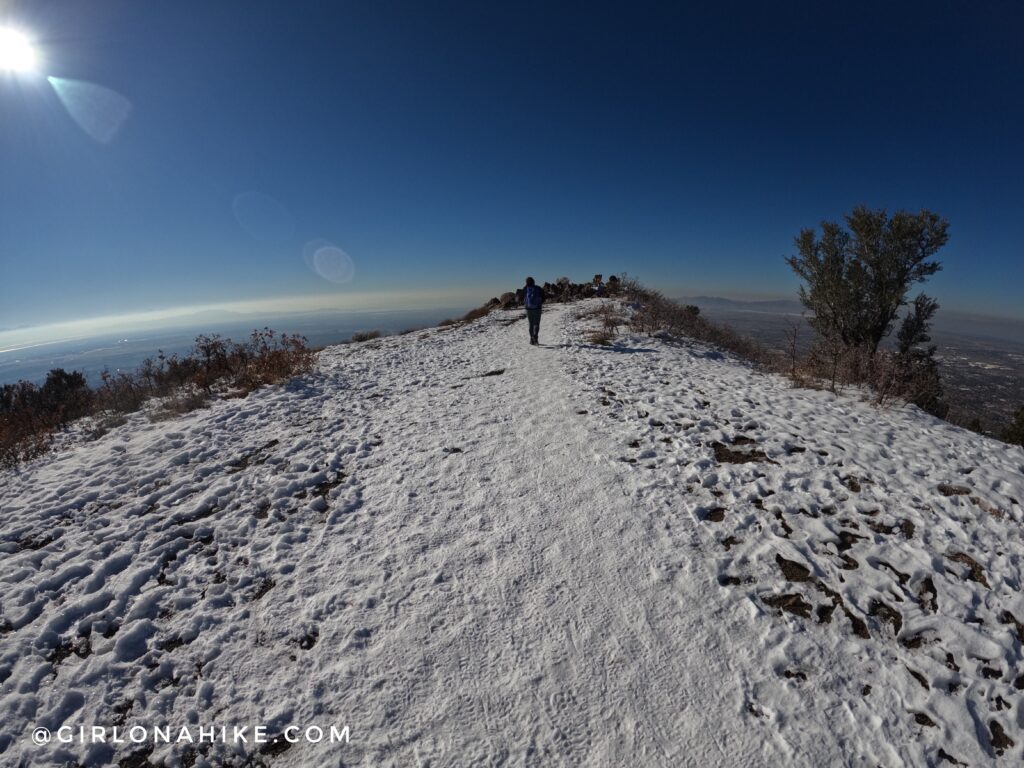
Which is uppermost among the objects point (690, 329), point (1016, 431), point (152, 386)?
point (690, 329)

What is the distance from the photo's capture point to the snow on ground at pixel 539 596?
298 centimetres

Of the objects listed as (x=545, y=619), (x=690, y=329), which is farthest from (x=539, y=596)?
(x=690, y=329)

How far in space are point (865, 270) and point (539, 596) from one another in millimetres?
25521

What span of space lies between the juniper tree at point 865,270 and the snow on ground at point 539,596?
16897 mm

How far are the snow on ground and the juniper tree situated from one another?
55.4 ft

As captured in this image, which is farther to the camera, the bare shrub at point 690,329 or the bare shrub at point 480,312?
the bare shrub at point 480,312

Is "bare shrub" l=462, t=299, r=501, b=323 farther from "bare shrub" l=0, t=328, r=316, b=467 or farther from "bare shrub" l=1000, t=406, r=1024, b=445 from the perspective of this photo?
"bare shrub" l=1000, t=406, r=1024, b=445

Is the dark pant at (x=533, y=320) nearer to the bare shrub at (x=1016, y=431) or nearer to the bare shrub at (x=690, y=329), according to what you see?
the bare shrub at (x=690, y=329)

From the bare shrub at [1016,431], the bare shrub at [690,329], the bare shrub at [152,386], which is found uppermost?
the bare shrub at [690,329]

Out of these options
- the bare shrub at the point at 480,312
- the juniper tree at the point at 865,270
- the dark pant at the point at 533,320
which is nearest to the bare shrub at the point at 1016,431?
the juniper tree at the point at 865,270

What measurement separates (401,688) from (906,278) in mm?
27062

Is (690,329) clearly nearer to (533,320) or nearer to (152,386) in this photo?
(533,320)

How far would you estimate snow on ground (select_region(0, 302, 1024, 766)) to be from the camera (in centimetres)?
298

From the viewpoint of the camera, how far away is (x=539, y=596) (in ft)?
13.2
